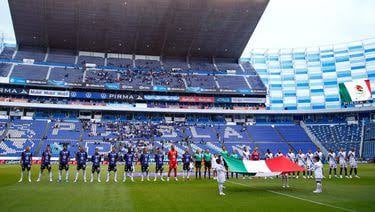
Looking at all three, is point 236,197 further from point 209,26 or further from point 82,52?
point 82,52

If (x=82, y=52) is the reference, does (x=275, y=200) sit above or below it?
below

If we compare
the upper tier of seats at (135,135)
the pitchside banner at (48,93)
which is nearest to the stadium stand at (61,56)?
the pitchside banner at (48,93)

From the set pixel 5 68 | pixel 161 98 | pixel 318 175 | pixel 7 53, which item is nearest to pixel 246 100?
pixel 161 98

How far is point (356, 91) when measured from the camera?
7169 centimetres

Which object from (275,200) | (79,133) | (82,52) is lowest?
(275,200)

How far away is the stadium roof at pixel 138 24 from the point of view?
62344 mm

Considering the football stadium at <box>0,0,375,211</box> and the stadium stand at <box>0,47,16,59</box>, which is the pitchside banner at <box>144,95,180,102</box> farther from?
the stadium stand at <box>0,47,16,59</box>

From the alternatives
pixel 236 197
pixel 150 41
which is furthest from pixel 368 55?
pixel 236 197

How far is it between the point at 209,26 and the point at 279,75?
2498cm

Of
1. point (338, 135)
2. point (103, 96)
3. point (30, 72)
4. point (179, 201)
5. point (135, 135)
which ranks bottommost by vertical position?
point (179, 201)

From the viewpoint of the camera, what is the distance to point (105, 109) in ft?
238

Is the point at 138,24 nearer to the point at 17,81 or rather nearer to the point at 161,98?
the point at 161,98

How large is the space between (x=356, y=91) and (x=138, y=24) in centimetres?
4314

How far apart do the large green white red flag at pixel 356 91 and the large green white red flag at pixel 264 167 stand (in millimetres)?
56822
